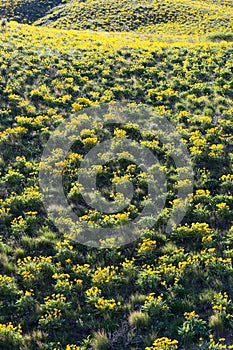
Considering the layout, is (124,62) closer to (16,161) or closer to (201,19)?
(16,161)

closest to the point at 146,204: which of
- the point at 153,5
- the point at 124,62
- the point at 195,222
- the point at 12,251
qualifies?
the point at 195,222

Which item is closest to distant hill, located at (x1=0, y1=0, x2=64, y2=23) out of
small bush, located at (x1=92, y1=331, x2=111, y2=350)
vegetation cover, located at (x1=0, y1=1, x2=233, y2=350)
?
vegetation cover, located at (x1=0, y1=1, x2=233, y2=350)

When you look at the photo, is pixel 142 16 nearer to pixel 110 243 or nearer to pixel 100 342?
pixel 110 243

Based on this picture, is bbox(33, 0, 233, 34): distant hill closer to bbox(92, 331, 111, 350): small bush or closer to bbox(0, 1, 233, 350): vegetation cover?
bbox(0, 1, 233, 350): vegetation cover

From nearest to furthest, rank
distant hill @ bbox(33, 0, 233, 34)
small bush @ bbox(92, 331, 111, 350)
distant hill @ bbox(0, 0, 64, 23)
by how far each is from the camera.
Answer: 1. small bush @ bbox(92, 331, 111, 350)
2. distant hill @ bbox(33, 0, 233, 34)
3. distant hill @ bbox(0, 0, 64, 23)

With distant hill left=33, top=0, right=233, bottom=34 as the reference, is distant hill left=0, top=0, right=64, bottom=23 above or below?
above

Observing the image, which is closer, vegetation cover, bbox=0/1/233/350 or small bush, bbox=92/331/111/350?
small bush, bbox=92/331/111/350
